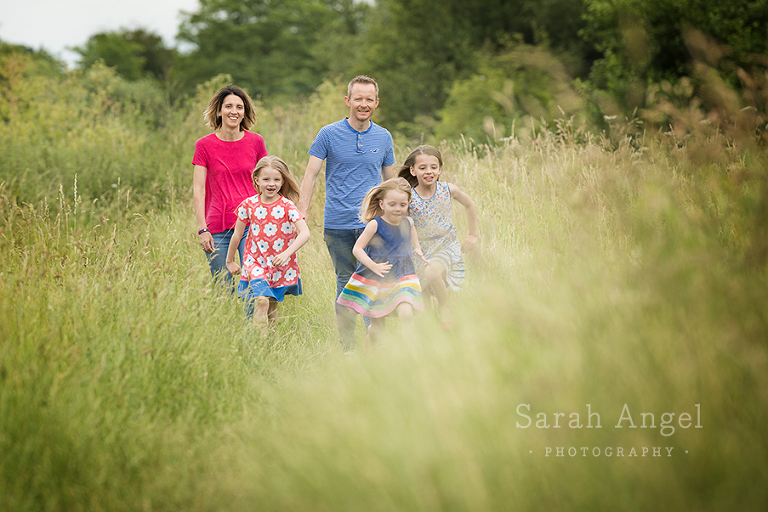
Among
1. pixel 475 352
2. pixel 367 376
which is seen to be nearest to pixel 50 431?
pixel 367 376

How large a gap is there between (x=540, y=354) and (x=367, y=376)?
85 cm

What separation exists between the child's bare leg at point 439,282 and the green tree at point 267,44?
32800 mm

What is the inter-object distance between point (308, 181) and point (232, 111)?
929mm

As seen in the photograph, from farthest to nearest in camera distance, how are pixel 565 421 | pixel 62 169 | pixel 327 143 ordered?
1. pixel 62 169
2. pixel 327 143
3. pixel 565 421

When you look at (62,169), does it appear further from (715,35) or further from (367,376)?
(715,35)

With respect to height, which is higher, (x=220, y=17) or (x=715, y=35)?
(x=220, y=17)

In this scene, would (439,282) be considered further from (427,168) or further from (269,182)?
(269,182)

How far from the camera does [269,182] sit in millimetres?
Result: 4168

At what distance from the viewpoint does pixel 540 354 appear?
2.20m

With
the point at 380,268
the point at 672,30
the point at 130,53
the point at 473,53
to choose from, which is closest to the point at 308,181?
the point at 380,268

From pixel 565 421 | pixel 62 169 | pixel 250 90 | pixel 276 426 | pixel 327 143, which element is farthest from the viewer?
pixel 250 90

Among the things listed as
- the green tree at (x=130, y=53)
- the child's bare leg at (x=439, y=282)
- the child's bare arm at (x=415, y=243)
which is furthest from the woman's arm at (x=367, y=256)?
the green tree at (x=130, y=53)

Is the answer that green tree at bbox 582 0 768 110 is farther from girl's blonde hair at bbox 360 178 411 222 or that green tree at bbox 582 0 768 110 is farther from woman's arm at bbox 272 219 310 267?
woman's arm at bbox 272 219 310 267

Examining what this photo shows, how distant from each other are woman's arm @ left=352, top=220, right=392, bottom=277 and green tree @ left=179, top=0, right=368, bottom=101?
108 ft
